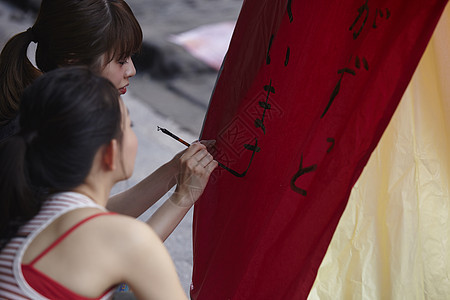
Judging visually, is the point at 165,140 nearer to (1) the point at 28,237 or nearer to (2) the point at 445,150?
(2) the point at 445,150

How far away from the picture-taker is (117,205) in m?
1.46

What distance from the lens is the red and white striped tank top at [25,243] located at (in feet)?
2.96

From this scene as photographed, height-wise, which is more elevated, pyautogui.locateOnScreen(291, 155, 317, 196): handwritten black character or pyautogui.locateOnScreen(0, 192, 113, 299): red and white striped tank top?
pyautogui.locateOnScreen(291, 155, 317, 196): handwritten black character

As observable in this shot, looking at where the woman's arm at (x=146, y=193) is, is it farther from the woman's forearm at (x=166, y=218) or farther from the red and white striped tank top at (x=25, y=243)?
the red and white striped tank top at (x=25, y=243)

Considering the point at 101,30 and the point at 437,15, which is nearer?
the point at 437,15

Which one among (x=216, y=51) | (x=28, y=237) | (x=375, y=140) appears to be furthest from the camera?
(x=216, y=51)

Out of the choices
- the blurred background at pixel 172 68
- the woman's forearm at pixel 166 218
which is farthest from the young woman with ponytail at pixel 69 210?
the blurred background at pixel 172 68

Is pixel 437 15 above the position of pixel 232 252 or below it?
above

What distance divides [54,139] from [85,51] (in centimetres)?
52

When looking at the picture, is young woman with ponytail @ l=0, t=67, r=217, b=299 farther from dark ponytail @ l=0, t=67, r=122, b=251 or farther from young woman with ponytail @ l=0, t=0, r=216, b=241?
young woman with ponytail @ l=0, t=0, r=216, b=241

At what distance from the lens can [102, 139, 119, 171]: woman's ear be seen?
0.97m

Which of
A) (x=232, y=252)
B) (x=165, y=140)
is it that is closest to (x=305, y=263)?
(x=232, y=252)

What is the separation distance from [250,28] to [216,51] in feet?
9.76

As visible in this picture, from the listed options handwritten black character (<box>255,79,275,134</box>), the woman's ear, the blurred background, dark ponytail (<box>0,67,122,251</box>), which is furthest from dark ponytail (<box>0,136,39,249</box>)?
the blurred background
